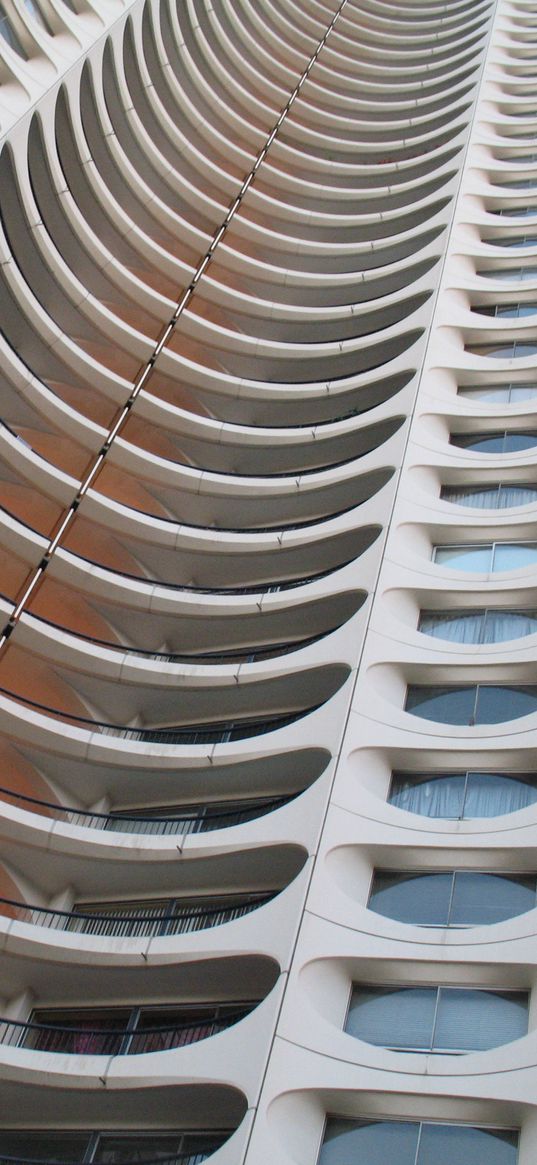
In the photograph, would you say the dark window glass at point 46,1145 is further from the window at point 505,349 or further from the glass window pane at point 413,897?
the window at point 505,349

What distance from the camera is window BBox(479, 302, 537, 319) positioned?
32.8 m

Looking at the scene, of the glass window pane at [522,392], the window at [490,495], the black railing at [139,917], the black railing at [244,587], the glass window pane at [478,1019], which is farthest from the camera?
the glass window pane at [522,392]

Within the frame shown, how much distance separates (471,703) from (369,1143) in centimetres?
819

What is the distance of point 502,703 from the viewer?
2323cm

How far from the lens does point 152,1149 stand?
20453 millimetres

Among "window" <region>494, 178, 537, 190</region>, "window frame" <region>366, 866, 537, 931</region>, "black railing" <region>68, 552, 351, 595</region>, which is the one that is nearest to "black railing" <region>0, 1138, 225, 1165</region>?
"window frame" <region>366, 866, 537, 931</region>

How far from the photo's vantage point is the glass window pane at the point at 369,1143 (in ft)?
57.2

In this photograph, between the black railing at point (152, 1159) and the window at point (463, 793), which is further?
the window at point (463, 793)

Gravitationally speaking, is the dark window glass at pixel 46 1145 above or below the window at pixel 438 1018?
below

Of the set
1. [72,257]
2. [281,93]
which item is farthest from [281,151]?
[72,257]

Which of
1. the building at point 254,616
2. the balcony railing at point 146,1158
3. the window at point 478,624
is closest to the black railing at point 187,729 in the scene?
the building at point 254,616

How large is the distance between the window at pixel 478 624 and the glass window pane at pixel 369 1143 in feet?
31.0

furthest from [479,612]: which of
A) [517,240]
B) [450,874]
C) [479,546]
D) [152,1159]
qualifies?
[517,240]

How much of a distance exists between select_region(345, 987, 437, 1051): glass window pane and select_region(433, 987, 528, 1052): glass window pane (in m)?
0.19
